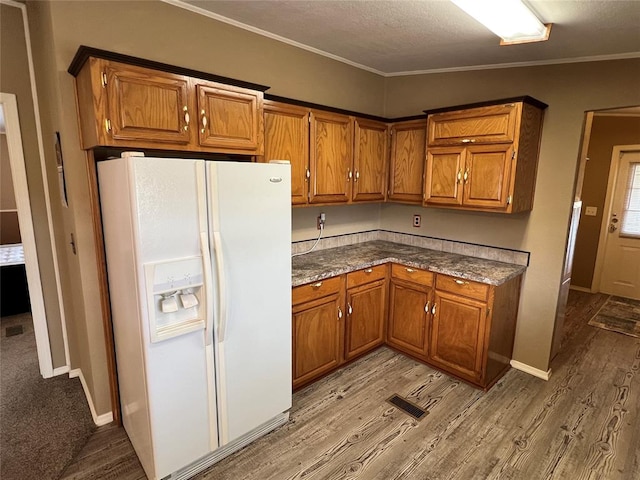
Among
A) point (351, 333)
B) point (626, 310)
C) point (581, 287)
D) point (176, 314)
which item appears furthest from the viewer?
point (581, 287)

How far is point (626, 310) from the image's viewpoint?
173 inches

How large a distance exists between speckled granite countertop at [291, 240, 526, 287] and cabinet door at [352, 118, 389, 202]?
1.74 ft

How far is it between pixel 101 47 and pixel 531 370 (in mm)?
3951

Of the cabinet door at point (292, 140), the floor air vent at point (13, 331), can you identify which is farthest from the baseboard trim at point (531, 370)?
the floor air vent at point (13, 331)

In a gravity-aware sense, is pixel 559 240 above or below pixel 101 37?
below

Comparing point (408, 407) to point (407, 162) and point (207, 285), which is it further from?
point (407, 162)

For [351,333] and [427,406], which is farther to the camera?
→ [351,333]

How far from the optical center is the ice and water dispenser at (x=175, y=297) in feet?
5.36

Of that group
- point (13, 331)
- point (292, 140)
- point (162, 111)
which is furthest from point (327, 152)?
point (13, 331)

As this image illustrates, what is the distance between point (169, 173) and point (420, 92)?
2725mm

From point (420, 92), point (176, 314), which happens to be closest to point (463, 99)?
point (420, 92)

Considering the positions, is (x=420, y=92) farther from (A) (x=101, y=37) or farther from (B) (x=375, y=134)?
(A) (x=101, y=37)

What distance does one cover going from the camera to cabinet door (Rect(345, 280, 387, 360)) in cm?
295

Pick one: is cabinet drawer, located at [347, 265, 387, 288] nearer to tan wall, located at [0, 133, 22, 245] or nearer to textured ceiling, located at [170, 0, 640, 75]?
textured ceiling, located at [170, 0, 640, 75]
